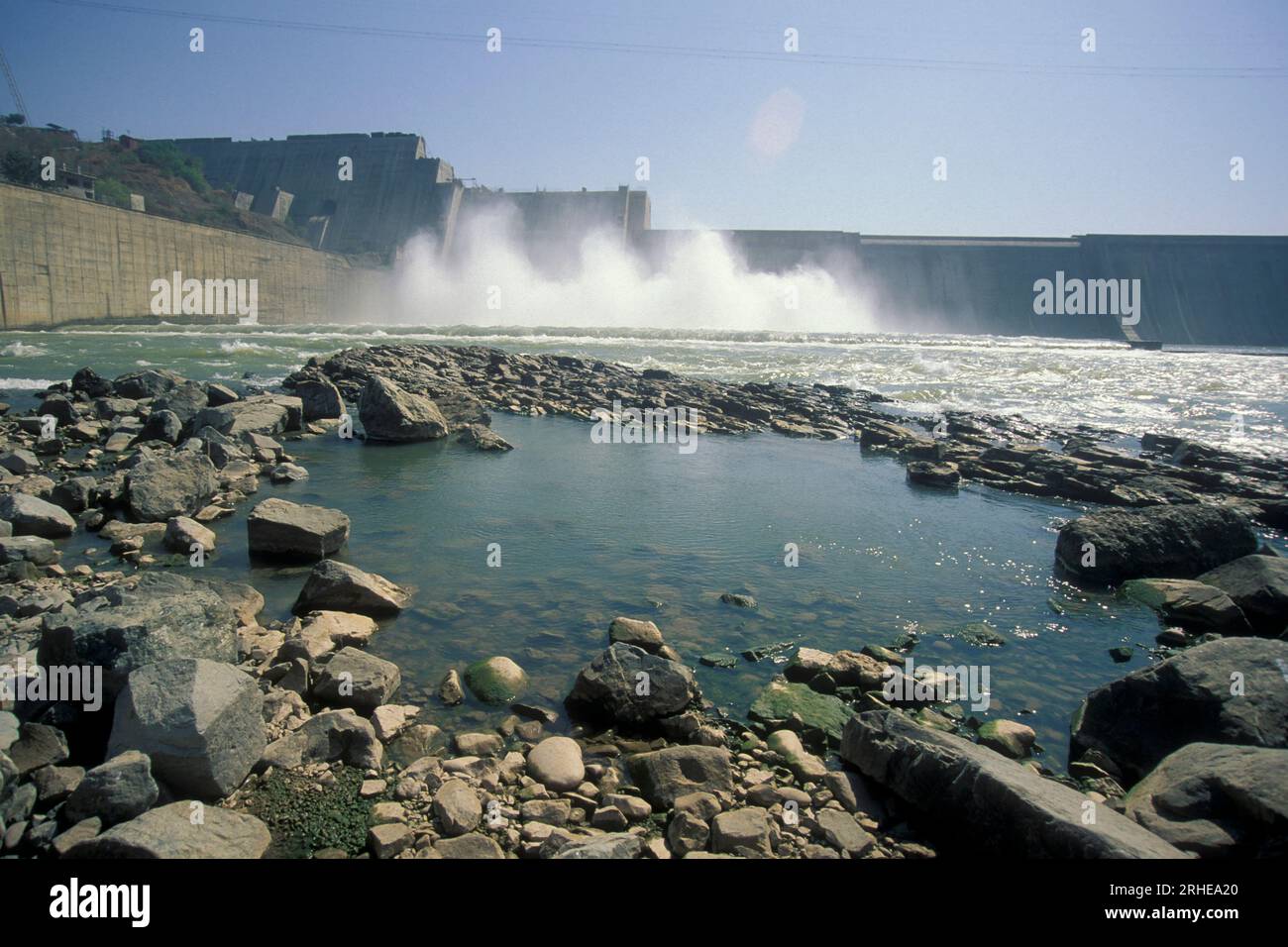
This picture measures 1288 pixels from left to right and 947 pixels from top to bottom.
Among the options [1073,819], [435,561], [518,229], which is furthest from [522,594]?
[518,229]

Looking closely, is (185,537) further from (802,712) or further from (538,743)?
(802,712)

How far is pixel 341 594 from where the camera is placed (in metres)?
5.23

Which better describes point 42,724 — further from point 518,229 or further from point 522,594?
point 518,229

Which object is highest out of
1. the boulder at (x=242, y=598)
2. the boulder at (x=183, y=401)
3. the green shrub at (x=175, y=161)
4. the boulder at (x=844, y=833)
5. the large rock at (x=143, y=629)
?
the green shrub at (x=175, y=161)

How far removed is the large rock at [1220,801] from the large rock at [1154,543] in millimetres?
3888

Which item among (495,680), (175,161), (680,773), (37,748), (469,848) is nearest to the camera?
(469,848)

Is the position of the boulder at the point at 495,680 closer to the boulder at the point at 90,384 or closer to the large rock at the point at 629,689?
the large rock at the point at 629,689

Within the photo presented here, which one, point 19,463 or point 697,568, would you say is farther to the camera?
point 19,463

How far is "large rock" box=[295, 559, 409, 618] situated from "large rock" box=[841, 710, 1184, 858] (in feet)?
10.8

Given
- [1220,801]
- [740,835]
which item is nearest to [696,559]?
[740,835]

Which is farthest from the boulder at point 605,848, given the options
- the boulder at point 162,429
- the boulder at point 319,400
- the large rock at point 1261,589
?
the boulder at point 319,400

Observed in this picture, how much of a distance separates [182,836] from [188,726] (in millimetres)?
530

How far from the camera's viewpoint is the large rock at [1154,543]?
6.96 meters
